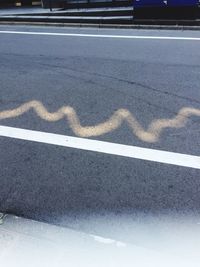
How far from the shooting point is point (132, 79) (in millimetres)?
6582

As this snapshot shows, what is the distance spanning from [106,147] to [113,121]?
0.80m

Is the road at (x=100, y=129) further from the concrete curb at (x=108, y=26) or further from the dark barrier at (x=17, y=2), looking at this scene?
the dark barrier at (x=17, y=2)

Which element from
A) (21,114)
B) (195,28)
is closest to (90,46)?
(195,28)

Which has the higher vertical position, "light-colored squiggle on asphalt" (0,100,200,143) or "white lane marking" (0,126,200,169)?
"light-colored squiggle on asphalt" (0,100,200,143)

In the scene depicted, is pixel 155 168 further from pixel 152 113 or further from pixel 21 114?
pixel 21 114

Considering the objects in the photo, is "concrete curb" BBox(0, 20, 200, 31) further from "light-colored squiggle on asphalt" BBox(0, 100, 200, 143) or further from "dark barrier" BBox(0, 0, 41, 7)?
"light-colored squiggle on asphalt" BBox(0, 100, 200, 143)

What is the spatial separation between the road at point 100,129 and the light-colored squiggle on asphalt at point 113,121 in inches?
0.6

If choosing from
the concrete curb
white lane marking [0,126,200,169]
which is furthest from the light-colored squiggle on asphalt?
the concrete curb

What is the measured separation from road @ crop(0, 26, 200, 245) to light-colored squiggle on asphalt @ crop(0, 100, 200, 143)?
0.02m

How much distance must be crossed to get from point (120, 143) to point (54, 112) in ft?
5.18

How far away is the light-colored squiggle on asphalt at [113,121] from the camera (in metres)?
4.66

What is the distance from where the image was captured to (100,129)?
15.7 feet

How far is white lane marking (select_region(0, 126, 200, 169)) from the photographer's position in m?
3.97

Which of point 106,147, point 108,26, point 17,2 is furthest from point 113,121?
point 17,2
